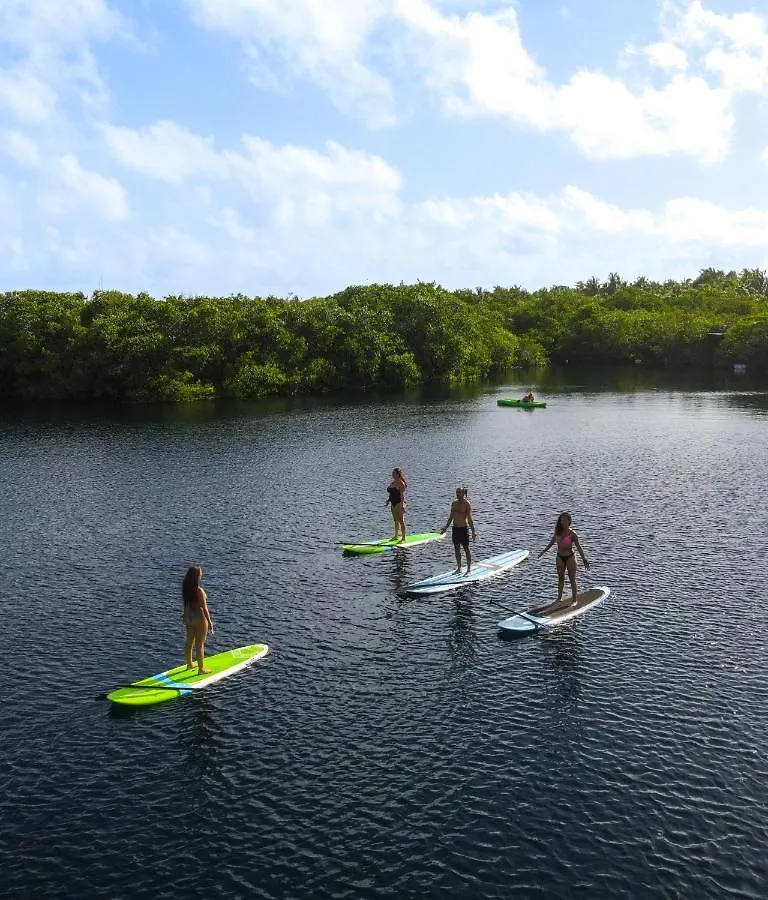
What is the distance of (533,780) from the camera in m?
18.9

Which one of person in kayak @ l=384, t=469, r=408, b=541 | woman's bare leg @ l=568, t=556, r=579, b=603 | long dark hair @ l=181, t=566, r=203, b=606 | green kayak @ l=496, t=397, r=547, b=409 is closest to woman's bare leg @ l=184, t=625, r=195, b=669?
long dark hair @ l=181, t=566, r=203, b=606

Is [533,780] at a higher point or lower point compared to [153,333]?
lower

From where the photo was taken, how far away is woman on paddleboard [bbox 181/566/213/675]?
78.0ft

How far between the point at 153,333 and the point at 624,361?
112078 mm

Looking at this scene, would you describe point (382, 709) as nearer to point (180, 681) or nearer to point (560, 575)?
point (180, 681)

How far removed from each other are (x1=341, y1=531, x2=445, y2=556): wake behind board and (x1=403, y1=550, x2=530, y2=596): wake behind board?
10.4ft

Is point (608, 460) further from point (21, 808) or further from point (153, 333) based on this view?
point (153, 333)

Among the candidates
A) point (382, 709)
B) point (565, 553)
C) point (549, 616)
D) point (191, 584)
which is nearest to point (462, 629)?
point (549, 616)

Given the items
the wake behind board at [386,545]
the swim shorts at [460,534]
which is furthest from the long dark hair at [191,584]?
the wake behind board at [386,545]

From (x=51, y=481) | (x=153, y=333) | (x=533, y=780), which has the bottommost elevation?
(x=533, y=780)

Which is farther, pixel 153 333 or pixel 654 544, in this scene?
pixel 153 333

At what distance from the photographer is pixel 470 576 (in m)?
32.0

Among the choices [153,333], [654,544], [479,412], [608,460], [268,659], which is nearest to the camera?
[268,659]

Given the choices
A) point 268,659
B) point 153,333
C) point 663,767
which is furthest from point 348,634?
point 153,333
